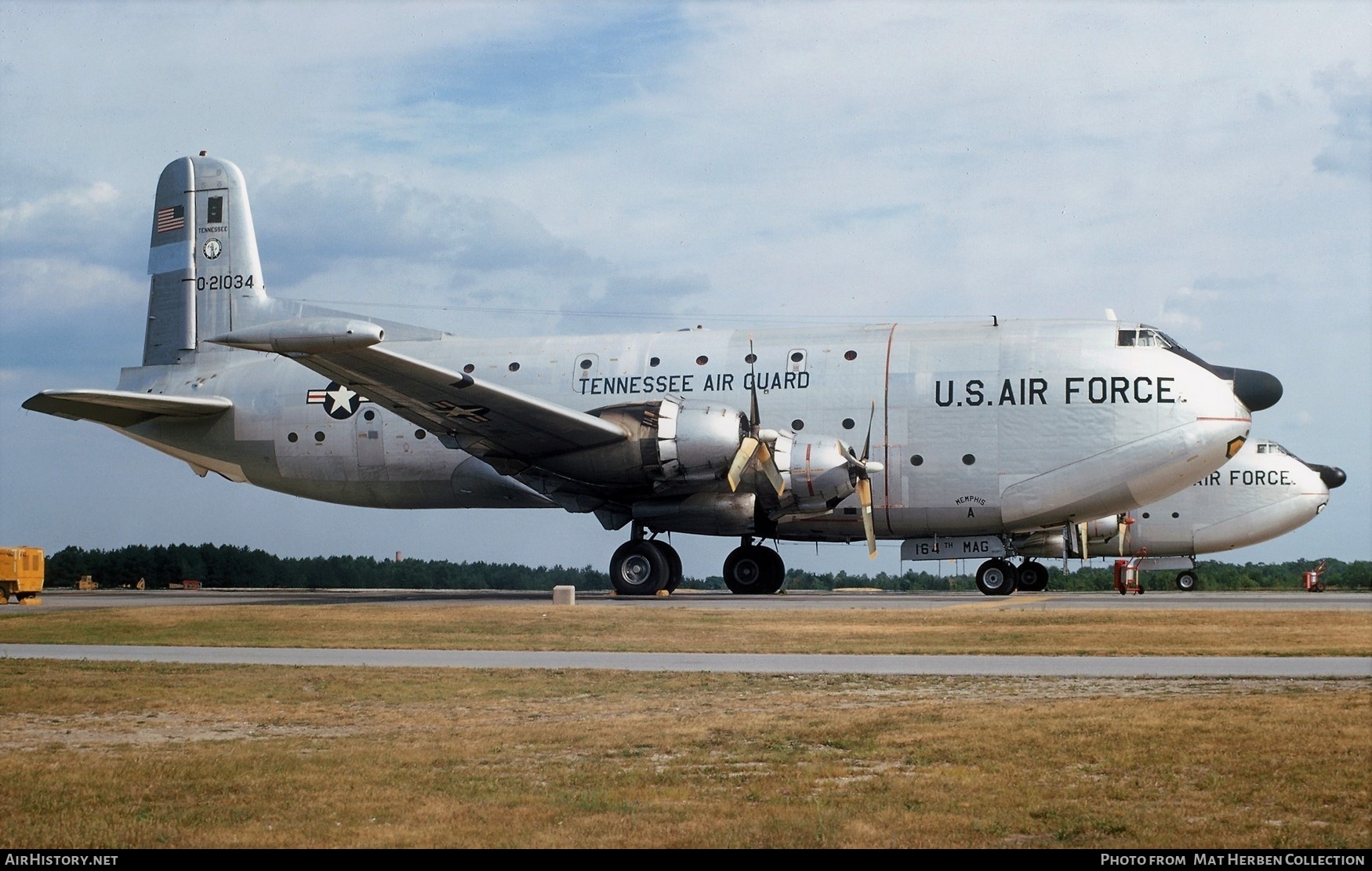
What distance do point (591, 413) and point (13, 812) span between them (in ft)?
61.0

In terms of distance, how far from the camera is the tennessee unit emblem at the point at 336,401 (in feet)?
105

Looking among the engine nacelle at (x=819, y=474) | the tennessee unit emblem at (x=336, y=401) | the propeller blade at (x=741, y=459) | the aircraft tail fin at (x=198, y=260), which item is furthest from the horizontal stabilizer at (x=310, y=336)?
the aircraft tail fin at (x=198, y=260)

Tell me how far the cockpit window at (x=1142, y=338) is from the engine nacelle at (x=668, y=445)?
8.45 meters

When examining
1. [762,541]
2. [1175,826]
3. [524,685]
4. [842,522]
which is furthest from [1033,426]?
[1175,826]

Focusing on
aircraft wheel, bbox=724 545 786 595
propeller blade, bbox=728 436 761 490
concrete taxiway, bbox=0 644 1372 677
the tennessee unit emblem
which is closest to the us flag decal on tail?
the tennessee unit emblem

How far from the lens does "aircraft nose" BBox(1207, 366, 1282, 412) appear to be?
28.3m

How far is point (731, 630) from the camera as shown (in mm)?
19953

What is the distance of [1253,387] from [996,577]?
7335mm

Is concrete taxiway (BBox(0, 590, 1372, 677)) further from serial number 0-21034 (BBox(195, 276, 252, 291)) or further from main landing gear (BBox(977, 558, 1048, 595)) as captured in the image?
serial number 0-21034 (BBox(195, 276, 252, 291))

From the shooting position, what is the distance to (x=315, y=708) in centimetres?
1243

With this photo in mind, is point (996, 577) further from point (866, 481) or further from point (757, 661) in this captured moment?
point (757, 661)

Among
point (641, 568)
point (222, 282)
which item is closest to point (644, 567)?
point (641, 568)

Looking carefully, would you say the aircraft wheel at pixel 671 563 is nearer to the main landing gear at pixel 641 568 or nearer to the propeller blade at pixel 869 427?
the main landing gear at pixel 641 568

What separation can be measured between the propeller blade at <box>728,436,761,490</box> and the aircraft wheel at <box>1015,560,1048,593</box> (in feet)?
40.3
